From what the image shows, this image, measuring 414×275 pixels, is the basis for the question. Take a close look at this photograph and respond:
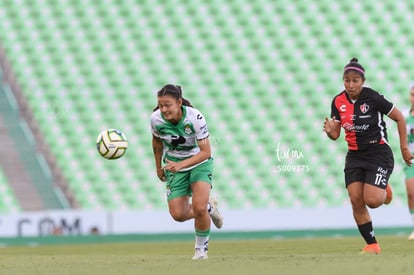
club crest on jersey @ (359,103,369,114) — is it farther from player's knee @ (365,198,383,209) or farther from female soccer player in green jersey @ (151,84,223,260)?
female soccer player in green jersey @ (151,84,223,260)

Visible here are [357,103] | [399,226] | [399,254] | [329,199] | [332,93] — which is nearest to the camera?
[399,254]

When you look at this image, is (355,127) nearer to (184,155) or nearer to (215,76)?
(184,155)

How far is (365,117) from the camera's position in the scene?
8.89 metres

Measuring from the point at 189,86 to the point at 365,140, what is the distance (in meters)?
10.2

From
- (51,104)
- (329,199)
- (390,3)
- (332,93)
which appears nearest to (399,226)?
(329,199)

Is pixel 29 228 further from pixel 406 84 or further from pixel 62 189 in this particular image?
pixel 406 84

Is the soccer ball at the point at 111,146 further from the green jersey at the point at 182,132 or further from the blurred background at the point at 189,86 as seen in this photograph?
the blurred background at the point at 189,86

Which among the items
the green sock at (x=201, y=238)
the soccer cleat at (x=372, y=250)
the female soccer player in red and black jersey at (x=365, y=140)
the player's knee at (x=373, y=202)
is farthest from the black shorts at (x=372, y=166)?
the green sock at (x=201, y=238)

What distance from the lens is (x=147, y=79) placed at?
1922 centimetres

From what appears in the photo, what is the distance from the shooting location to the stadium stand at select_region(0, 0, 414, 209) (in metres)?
17.8

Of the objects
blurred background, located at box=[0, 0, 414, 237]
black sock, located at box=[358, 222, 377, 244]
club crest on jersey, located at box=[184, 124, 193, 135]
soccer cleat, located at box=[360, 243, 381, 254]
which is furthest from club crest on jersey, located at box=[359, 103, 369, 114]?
blurred background, located at box=[0, 0, 414, 237]

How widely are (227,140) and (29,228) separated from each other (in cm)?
407

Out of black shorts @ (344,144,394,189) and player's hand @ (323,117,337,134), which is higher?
player's hand @ (323,117,337,134)

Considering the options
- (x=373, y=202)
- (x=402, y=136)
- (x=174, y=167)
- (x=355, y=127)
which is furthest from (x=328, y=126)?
(x=174, y=167)
